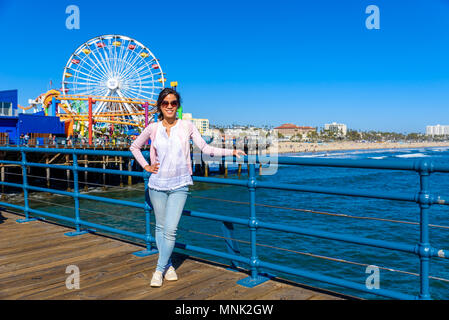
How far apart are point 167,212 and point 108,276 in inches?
33.6

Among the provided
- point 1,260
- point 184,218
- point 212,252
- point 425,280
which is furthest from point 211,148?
point 184,218

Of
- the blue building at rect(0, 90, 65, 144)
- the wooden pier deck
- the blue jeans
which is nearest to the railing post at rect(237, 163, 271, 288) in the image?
the wooden pier deck

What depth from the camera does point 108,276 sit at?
3438 millimetres

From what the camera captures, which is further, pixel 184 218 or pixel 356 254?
pixel 184 218

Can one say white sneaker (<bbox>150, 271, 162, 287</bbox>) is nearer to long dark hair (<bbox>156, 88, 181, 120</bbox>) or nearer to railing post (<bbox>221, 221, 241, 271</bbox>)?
railing post (<bbox>221, 221, 241, 271</bbox>)

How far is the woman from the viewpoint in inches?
121

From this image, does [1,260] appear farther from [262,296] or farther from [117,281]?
[262,296]

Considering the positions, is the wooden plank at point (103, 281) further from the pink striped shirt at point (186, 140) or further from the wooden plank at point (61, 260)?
the pink striped shirt at point (186, 140)

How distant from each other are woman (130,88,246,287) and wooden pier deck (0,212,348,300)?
0.27 metres

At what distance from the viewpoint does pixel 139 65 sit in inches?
1667

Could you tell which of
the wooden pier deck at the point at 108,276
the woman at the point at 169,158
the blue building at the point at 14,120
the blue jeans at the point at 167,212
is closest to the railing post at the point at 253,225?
the wooden pier deck at the point at 108,276

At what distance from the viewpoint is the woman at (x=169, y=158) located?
10.1ft

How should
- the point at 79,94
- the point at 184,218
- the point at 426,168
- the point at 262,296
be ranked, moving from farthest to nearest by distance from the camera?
the point at 79,94, the point at 184,218, the point at 262,296, the point at 426,168
